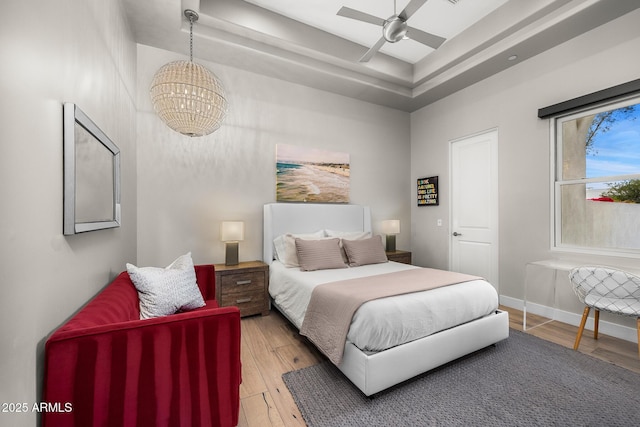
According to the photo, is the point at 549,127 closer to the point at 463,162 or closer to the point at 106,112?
the point at 463,162

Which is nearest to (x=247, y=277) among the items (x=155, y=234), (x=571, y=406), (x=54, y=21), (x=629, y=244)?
(x=155, y=234)

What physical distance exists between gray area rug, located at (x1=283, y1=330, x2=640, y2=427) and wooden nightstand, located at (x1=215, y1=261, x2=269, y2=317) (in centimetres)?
Answer: 119

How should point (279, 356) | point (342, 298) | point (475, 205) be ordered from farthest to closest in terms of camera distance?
point (475, 205) < point (279, 356) < point (342, 298)

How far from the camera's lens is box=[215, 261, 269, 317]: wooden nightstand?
284 centimetres

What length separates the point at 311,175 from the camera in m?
3.78

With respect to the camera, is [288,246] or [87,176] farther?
[288,246]

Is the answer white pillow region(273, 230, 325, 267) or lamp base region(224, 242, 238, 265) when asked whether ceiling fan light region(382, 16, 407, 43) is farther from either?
lamp base region(224, 242, 238, 265)

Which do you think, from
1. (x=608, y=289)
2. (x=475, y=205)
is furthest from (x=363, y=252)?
(x=608, y=289)

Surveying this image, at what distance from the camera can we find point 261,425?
58.3 inches

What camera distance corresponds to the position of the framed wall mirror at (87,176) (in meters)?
1.18

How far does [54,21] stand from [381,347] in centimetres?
227

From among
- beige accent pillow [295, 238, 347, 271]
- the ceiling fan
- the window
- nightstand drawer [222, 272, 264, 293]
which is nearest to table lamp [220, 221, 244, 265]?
nightstand drawer [222, 272, 264, 293]

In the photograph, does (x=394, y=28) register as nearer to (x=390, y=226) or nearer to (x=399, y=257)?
(x=390, y=226)

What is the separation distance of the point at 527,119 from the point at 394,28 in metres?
2.12
